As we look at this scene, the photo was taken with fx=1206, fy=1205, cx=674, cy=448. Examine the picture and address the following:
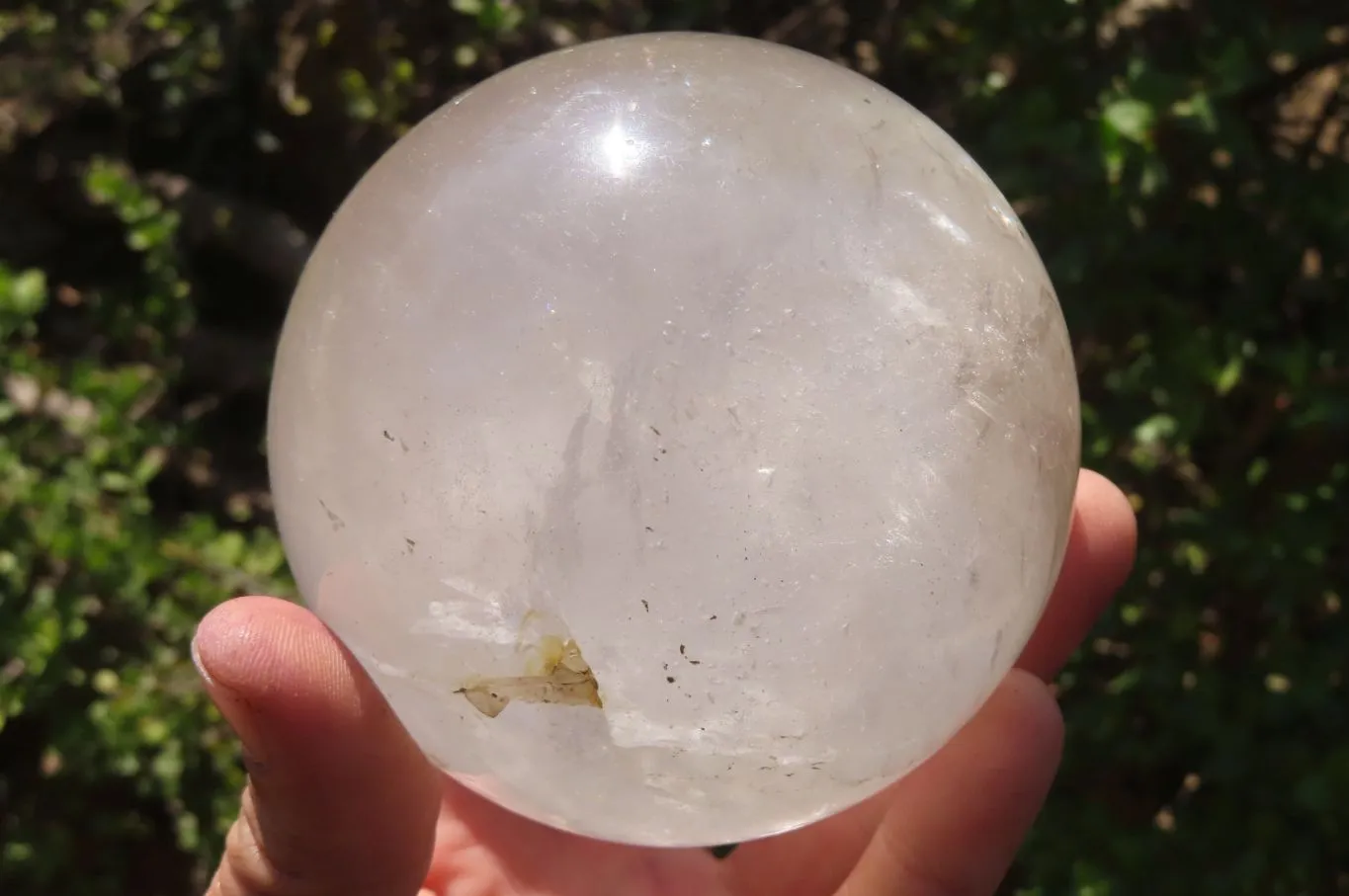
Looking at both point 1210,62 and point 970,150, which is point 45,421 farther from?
point 1210,62

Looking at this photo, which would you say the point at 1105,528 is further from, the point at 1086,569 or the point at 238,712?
the point at 238,712

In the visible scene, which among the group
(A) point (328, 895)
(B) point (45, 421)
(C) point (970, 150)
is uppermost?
(C) point (970, 150)

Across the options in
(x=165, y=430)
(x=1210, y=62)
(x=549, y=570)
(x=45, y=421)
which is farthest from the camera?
(x=165, y=430)

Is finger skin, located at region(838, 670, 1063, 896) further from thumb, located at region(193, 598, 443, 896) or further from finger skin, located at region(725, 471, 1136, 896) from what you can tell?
thumb, located at region(193, 598, 443, 896)

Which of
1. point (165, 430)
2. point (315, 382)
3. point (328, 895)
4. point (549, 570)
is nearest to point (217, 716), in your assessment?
point (165, 430)

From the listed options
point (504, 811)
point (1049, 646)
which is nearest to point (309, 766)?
point (504, 811)

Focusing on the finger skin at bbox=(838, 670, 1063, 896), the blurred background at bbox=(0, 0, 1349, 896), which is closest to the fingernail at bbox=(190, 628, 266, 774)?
the finger skin at bbox=(838, 670, 1063, 896)

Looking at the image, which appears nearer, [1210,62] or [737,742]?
[737,742]
